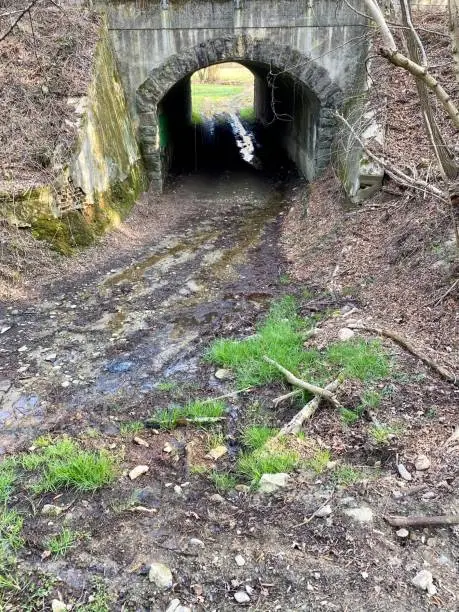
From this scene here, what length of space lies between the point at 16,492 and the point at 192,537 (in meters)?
1.48

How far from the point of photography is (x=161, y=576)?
120 inches

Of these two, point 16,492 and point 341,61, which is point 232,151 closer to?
point 341,61

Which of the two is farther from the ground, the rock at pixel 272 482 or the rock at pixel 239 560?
the rock at pixel 272 482

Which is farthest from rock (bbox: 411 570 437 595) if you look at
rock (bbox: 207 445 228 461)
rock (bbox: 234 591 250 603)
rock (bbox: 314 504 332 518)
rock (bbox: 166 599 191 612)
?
rock (bbox: 207 445 228 461)

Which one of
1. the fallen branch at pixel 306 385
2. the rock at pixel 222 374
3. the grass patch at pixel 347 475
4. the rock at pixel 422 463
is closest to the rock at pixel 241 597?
the grass patch at pixel 347 475

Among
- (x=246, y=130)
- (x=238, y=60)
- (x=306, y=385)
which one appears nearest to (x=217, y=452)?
(x=306, y=385)

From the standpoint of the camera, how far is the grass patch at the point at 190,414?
15.2ft

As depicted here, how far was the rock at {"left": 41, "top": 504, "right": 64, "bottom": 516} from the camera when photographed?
3.62m

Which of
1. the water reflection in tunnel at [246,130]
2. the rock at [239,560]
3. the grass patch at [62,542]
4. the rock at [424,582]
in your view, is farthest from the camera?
the water reflection in tunnel at [246,130]

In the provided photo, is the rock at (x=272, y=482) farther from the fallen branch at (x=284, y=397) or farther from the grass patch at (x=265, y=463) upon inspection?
the fallen branch at (x=284, y=397)

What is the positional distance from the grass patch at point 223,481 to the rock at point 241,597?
902mm

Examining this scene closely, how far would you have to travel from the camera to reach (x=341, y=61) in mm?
11727

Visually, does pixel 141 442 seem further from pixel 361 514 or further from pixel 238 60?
pixel 238 60

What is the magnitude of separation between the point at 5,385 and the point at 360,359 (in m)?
3.78
